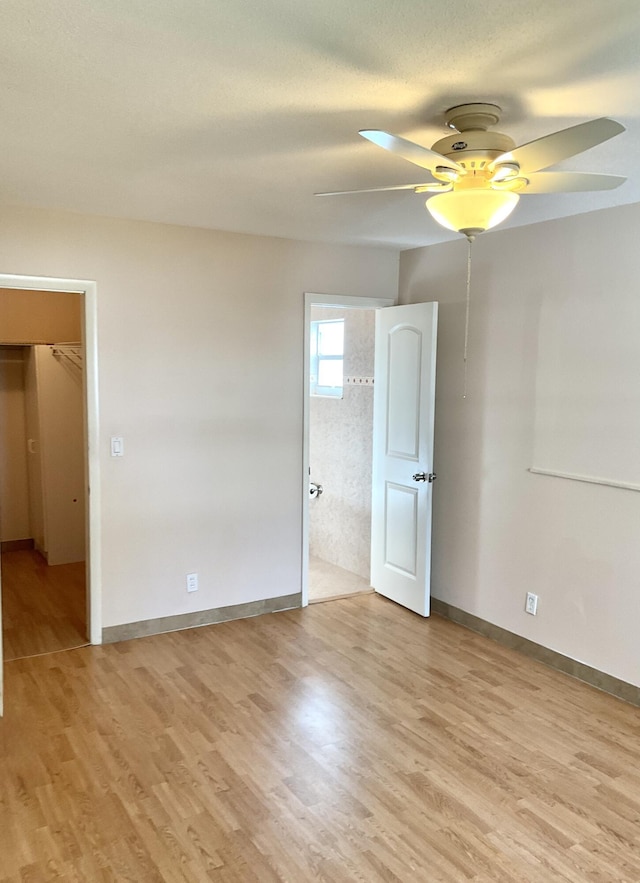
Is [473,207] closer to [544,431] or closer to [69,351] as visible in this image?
[544,431]

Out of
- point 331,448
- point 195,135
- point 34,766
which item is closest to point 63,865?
point 34,766

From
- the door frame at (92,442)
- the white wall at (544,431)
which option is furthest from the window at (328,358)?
the door frame at (92,442)

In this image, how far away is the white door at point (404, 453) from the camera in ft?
14.2

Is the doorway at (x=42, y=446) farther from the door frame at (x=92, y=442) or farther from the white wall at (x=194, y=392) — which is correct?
the white wall at (x=194, y=392)

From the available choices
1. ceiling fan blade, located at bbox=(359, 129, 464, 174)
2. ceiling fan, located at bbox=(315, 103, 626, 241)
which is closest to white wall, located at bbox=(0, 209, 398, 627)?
ceiling fan, located at bbox=(315, 103, 626, 241)

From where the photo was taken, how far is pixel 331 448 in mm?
5637

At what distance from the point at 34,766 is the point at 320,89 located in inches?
108

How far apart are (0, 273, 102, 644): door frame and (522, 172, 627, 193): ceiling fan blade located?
2556mm

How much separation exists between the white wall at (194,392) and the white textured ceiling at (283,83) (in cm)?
80

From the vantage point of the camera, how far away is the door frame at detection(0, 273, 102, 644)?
3711mm

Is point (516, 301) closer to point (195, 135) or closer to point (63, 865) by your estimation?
point (195, 135)

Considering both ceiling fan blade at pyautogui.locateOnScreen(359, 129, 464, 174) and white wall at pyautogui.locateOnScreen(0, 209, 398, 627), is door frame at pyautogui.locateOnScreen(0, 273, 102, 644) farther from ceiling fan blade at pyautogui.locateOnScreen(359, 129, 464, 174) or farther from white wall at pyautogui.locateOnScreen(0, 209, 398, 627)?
ceiling fan blade at pyautogui.locateOnScreen(359, 129, 464, 174)

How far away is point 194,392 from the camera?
13.4 feet

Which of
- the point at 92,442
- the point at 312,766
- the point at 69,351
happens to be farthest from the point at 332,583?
the point at 69,351
